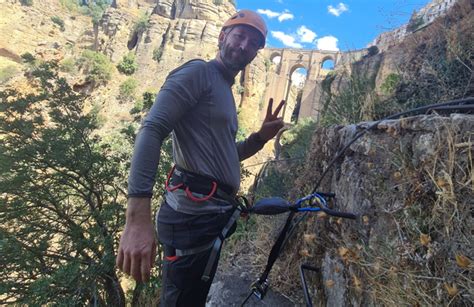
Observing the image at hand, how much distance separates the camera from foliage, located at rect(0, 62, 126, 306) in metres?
6.16

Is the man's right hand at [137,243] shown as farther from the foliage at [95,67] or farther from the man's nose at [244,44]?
the foliage at [95,67]

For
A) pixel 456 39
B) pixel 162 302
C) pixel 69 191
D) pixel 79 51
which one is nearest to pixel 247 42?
pixel 162 302

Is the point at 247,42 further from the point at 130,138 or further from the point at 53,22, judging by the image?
the point at 53,22

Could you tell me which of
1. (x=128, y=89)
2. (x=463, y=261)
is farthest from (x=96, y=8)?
(x=463, y=261)

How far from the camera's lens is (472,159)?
102 cm

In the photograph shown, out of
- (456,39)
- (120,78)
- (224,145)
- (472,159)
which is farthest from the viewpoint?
(120,78)

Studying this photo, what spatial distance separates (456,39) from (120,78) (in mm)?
26010

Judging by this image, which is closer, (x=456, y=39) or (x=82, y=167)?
(x=456, y=39)

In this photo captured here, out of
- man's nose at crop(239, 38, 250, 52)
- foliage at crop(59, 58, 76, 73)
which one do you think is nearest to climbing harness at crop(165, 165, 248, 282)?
man's nose at crop(239, 38, 250, 52)

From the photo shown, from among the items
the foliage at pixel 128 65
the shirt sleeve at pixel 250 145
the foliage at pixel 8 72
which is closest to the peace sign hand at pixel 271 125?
the shirt sleeve at pixel 250 145

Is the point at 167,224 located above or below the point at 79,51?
below

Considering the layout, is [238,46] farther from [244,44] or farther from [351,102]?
[351,102]

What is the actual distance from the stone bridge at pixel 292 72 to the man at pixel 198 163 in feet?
89.9

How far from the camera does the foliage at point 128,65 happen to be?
25.8m
